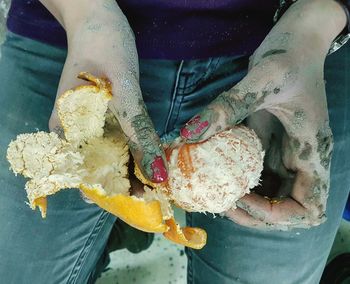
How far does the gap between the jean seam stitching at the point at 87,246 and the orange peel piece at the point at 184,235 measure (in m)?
0.27

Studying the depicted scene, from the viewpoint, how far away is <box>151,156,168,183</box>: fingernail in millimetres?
660

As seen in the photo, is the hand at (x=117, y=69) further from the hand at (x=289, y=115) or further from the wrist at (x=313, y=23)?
the wrist at (x=313, y=23)

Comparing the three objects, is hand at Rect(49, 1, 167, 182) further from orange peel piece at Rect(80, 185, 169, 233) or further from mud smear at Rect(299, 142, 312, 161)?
mud smear at Rect(299, 142, 312, 161)

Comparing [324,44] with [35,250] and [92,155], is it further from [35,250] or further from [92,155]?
[35,250]

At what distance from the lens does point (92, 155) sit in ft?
2.33

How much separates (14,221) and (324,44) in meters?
0.59

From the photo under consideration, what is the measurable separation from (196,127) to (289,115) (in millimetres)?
166

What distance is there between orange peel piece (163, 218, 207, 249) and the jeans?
0.66ft


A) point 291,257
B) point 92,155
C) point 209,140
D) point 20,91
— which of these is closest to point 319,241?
point 291,257

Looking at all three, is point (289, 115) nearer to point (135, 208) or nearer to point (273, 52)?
point (273, 52)

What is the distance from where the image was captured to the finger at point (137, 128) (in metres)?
0.66

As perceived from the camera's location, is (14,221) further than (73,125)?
Yes

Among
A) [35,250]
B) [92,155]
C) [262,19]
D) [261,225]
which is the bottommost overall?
[35,250]

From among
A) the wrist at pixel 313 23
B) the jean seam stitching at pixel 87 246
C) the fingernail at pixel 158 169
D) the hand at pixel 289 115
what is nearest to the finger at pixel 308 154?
the hand at pixel 289 115
